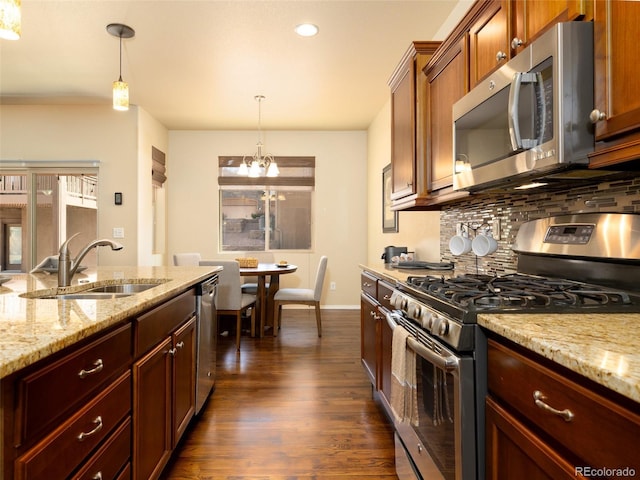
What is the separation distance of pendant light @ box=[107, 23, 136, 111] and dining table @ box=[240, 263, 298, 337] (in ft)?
6.36

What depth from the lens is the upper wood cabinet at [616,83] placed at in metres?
0.98

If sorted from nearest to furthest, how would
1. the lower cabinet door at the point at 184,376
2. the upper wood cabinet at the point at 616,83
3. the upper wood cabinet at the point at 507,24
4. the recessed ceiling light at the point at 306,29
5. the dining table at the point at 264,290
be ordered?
the upper wood cabinet at the point at 616,83
the upper wood cabinet at the point at 507,24
the lower cabinet door at the point at 184,376
the recessed ceiling light at the point at 306,29
the dining table at the point at 264,290

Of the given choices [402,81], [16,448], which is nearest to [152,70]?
[402,81]

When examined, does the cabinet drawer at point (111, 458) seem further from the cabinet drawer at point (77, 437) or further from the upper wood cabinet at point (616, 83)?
the upper wood cabinet at point (616, 83)

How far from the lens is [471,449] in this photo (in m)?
1.08

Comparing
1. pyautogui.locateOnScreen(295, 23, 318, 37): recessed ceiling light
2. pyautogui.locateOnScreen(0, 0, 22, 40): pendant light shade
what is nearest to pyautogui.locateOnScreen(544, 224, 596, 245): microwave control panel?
pyautogui.locateOnScreen(0, 0, 22, 40): pendant light shade

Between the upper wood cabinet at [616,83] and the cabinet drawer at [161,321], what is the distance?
153 centimetres

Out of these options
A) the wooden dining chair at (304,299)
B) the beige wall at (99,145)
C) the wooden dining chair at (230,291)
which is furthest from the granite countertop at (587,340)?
the beige wall at (99,145)

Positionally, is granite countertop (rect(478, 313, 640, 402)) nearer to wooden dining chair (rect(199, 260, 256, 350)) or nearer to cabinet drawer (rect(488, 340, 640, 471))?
cabinet drawer (rect(488, 340, 640, 471))

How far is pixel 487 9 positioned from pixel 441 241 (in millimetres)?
1585

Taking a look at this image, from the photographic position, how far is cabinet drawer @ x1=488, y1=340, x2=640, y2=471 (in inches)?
24.3

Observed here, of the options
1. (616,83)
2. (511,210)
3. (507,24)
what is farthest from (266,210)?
(616,83)

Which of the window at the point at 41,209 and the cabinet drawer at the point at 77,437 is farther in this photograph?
the window at the point at 41,209

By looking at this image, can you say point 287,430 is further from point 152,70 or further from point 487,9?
point 152,70
